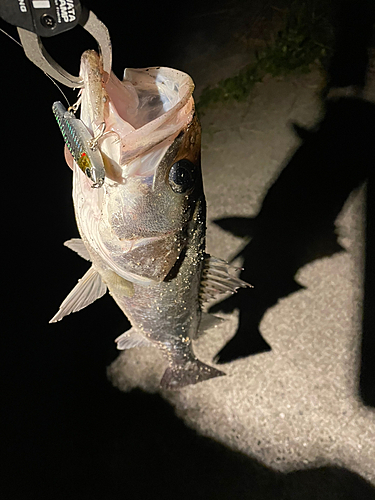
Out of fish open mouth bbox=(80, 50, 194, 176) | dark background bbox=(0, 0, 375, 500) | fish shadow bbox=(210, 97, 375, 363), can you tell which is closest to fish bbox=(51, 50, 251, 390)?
fish open mouth bbox=(80, 50, 194, 176)

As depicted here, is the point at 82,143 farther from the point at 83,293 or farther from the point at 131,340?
the point at 131,340

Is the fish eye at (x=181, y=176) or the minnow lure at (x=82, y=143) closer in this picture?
the minnow lure at (x=82, y=143)

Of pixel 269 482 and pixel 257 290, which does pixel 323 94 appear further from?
pixel 269 482

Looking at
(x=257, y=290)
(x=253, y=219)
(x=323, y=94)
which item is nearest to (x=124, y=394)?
(x=257, y=290)

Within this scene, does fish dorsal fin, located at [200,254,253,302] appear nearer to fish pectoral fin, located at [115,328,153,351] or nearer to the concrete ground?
fish pectoral fin, located at [115,328,153,351]

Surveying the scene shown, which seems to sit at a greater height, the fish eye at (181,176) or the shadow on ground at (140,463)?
the fish eye at (181,176)

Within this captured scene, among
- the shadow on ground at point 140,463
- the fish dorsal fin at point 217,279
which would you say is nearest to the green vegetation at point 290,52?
the fish dorsal fin at point 217,279

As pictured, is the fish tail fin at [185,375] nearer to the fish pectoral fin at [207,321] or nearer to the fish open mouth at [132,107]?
the fish pectoral fin at [207,321]
